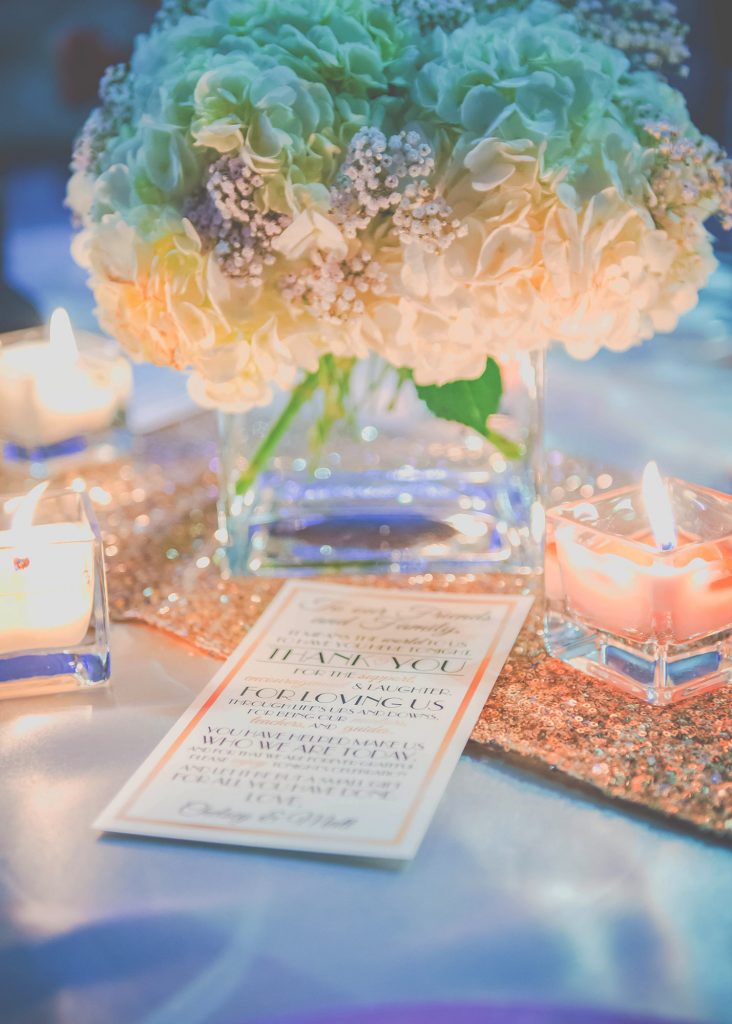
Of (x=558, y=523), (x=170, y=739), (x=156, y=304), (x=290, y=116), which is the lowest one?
(x=170, y=739)

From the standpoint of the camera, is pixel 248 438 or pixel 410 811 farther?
pixel 248 438

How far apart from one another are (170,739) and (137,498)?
1.24ft

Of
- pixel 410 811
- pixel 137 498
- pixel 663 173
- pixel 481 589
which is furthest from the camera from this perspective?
pixel 137 498

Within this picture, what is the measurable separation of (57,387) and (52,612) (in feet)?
1.20

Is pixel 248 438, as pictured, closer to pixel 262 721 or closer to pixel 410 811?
pixel 262 721

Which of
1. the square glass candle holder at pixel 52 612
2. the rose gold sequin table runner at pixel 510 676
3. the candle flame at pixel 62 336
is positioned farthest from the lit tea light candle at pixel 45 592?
the candle flame at pixel 62 336

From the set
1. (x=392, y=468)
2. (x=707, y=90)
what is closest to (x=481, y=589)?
(x=392, y=468)

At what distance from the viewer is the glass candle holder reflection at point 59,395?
1026 millimetres

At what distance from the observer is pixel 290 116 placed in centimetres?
67

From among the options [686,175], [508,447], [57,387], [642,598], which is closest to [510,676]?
[642,598]

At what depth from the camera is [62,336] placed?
103 centimetres

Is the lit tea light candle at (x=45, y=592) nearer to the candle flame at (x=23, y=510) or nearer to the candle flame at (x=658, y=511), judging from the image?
the candle flame at (x=23, y=510)

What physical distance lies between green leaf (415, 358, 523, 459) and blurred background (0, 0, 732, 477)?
221 millimetres

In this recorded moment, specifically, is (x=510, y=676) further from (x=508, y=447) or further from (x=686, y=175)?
(x=686, y=175)
